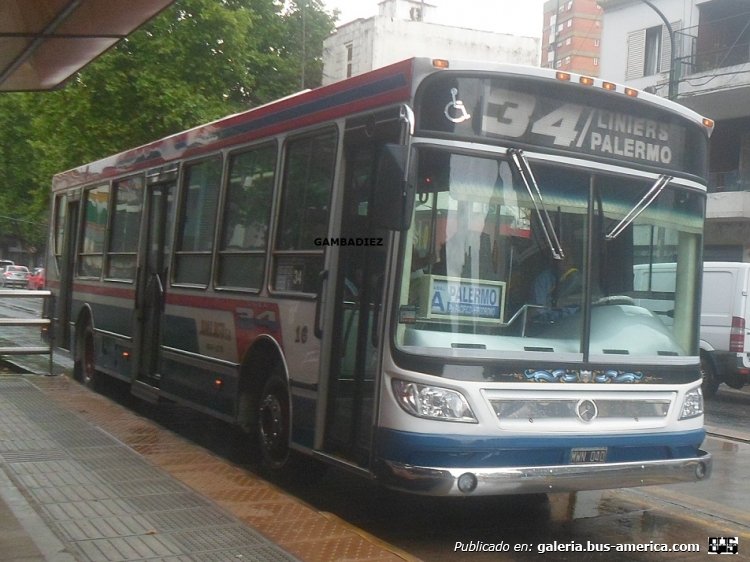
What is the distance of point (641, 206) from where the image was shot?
6902 millimetres

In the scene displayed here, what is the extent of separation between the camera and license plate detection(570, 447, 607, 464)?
20.7 ft

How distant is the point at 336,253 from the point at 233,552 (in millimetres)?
2341

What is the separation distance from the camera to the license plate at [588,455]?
20.7ft

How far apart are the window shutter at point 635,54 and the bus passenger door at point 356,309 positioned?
25.5 meters

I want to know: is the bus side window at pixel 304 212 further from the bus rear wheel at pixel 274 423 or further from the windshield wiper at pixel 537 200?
the windshield wiper at pixel 537 200

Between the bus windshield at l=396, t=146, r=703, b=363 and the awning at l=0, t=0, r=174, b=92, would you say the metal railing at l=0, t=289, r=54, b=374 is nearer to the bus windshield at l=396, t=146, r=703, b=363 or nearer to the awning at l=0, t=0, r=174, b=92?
the awning at l=0, t=0, r=174, b=92

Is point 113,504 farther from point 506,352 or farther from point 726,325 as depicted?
point 726,325

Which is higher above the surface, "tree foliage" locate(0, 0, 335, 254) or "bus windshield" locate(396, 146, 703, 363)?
"tree foliage" locate(0, 0, 335, 254)

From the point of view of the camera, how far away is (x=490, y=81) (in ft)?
20.8

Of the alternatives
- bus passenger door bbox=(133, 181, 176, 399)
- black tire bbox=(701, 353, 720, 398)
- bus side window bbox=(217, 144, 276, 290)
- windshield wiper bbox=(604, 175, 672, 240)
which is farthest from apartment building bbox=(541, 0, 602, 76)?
windshield wiper bbox=(604, 175, 672, 240)

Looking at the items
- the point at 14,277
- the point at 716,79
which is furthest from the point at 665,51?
the point at 14,277

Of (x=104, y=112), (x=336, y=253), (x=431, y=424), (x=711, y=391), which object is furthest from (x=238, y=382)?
(x=104, y=112)

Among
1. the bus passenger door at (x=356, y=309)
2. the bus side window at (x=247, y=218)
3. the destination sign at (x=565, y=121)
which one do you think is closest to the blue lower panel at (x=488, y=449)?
the bus passenger door at (x=356, y=309)

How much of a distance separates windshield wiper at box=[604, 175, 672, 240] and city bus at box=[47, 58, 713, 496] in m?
0.02
